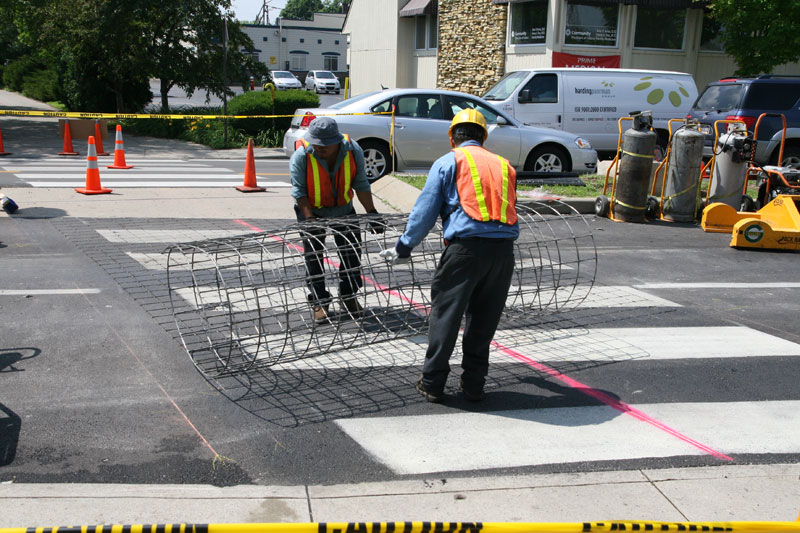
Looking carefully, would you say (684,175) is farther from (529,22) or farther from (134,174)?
(529,22)

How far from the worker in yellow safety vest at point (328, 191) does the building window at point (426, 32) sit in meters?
27.1

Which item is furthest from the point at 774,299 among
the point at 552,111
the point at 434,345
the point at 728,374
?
the point at 552,111

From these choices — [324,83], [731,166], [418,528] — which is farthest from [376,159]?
[324,83]

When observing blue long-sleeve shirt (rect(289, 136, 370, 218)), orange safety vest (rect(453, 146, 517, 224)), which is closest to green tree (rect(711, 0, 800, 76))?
blue long-sleeve shirt (rect(289, 136, 370, 218))

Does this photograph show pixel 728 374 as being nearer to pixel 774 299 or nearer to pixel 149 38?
pixel 774 299

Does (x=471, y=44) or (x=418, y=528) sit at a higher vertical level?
(x=471, y=44)

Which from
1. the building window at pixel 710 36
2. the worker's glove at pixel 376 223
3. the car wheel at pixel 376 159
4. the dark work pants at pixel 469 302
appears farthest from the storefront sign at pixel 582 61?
the dark work pants at pixel 469 302

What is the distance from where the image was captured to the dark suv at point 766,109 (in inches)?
639

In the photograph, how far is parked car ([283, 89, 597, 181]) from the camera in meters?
13.7

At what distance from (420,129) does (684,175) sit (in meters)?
4.79

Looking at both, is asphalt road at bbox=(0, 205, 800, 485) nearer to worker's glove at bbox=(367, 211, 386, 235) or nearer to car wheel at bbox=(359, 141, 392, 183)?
worker's glove at bbox=(367, 211, 386, 235)

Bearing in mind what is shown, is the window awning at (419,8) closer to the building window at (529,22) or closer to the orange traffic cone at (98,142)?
the building window at (529,22)

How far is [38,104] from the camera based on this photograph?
3288 cm

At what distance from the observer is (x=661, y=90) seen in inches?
733
